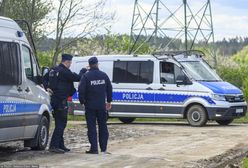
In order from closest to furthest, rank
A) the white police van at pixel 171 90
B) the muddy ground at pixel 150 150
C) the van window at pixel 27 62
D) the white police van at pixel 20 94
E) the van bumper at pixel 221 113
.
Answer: the muddy ground at pixel 150 150 → the white police van at pixel 20 94 → the van window at pixel 27 62 → the van bumper at pixel 221 113 → the white police van at pixel 171 90

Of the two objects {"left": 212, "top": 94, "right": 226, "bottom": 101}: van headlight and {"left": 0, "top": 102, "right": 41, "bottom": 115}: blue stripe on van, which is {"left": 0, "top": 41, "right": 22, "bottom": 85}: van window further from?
{"left": 212, "top": 94, "right": 226, "bottom": 101}: van headlight

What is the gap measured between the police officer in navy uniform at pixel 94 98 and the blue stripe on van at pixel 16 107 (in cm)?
91

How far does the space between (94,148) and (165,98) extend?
8.85 metres

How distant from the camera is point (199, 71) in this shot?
21.6 meters

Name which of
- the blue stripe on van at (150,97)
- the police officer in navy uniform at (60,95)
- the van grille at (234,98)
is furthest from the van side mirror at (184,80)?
the police officer in navy uniform at (60,95)

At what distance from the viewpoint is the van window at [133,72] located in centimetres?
2152

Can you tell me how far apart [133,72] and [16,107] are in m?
10.3

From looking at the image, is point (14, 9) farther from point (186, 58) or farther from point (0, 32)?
point (0, 32)

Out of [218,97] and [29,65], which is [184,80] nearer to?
[218,97]

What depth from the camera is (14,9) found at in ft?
86.4

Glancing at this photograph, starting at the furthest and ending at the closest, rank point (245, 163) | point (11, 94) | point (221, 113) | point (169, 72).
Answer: point (169, 72), point (221, 113), point (245, 163), point (11, 94)

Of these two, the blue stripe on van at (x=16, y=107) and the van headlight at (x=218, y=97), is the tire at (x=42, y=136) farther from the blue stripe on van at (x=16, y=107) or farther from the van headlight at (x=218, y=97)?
the van headlight at (x=218, y=97)

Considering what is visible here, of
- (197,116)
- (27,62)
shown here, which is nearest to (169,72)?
(197,116)

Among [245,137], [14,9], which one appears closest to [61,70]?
[245,137]
